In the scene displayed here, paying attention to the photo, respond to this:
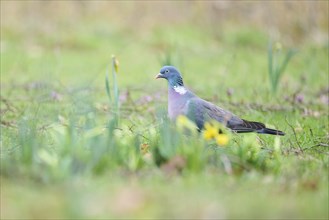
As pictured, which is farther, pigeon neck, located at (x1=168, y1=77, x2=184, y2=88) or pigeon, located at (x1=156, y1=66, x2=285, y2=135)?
pigeon neck, located at (x1=168, y1=77, x2=184, y2=88)

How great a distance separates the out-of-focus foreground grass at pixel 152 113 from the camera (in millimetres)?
3164

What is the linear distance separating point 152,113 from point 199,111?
180cm

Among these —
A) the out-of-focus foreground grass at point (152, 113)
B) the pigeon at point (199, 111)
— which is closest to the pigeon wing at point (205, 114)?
the pigeon at point (199, 111)

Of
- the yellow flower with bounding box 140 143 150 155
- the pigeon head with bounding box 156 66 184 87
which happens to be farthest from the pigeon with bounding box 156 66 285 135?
the yellow flower with bounding box 140 143 150 155

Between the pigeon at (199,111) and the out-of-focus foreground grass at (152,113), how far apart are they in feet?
0.32

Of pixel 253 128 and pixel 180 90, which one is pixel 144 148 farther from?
pixel 253 128

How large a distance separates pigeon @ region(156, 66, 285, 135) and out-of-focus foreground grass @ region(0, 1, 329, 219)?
10cm

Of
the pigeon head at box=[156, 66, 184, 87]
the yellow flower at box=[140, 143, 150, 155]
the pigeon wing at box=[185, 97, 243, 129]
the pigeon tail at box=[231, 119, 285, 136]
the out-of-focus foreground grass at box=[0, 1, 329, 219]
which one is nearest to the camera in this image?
the out-of-focus foreground grass at box=[0, 1, 329, 219]

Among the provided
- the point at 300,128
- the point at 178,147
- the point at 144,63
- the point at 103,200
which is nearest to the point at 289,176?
the point at 178,147

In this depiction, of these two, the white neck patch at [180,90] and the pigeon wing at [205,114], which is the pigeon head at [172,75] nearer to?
the white neck patch at [180,90]

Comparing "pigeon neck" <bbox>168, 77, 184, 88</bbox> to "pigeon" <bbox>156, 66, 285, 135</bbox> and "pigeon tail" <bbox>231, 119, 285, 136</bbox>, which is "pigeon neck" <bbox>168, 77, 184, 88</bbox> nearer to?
"pigeon" <bbox>156, 66, 285, 135</bbox>

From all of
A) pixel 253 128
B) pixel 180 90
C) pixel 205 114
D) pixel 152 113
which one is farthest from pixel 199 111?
pixel 152 113

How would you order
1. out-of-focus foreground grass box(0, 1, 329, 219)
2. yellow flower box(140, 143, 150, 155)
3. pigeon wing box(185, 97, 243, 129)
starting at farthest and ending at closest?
pigeon wing box(185, 97, 243, 129)
yellow flower box(140, 143, 150, 155)
out-of-focus foreground grass box(0, 1, 329, 219)

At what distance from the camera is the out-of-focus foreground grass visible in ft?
10.4
